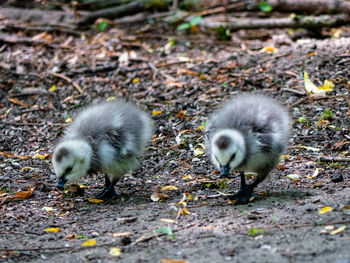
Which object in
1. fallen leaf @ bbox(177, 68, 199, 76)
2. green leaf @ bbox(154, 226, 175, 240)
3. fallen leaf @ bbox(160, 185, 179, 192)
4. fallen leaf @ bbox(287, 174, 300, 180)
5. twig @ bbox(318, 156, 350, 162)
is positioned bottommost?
green leaf @ bbox(154, 226, 175, 240)

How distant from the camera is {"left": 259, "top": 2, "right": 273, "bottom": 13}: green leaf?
449 inches

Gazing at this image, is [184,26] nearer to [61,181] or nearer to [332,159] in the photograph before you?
[332,159]

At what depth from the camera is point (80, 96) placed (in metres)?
9.07

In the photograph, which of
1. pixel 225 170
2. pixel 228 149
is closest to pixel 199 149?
pixel 225 170

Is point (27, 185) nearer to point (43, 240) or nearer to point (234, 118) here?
point (43, 240)

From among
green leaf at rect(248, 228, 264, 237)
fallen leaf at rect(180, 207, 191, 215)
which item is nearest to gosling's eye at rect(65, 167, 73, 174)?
fallen leaf at rect(180, 207, 191, 215)

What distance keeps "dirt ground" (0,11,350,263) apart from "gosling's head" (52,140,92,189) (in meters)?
0.42

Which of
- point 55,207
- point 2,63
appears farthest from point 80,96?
point 55,207

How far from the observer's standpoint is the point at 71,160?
5.39m

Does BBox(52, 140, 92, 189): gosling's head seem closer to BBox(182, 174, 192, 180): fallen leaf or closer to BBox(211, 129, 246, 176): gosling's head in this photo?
BBox(182, 174, 192, 180): fallen leaf

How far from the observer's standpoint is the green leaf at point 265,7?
1140 cm

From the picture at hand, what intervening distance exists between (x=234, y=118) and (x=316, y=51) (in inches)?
178

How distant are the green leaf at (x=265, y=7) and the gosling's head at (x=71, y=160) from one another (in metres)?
7.29

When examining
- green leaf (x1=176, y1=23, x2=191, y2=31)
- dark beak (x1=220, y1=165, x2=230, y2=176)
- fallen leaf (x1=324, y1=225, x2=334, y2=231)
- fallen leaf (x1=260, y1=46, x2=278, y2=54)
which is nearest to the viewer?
fallen leaf (x1=324, y1=225, x2=334, y2=231)
